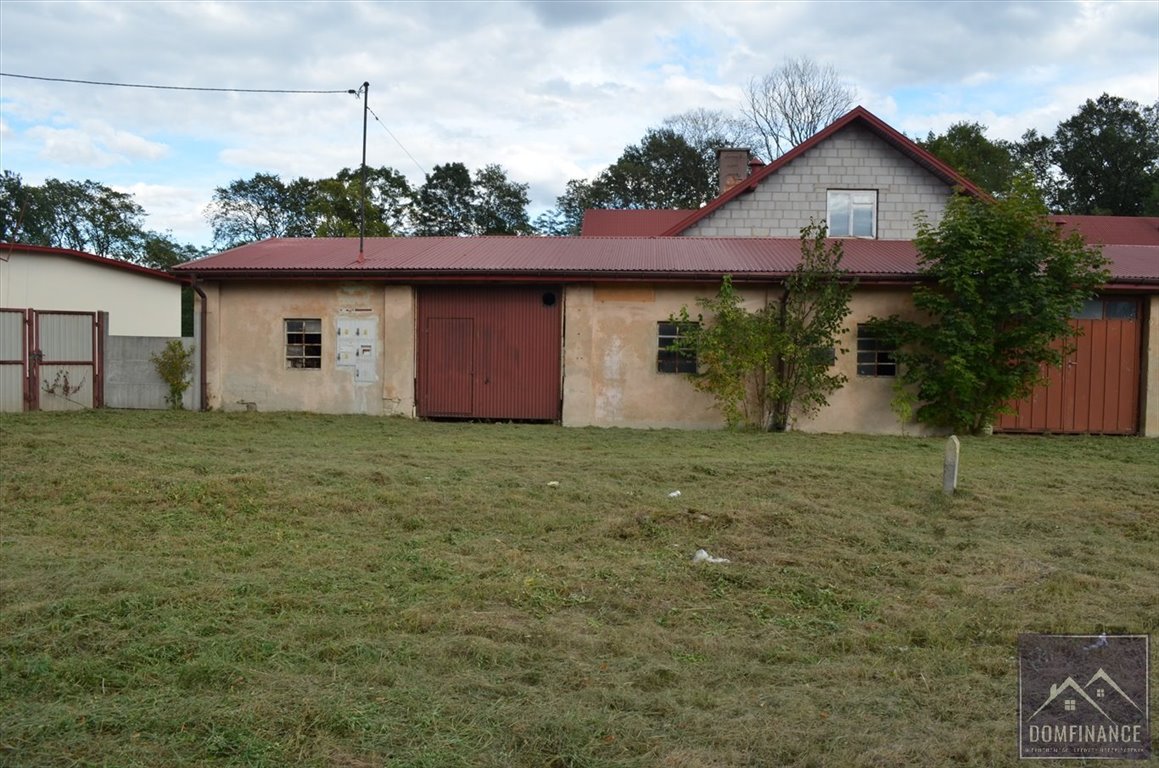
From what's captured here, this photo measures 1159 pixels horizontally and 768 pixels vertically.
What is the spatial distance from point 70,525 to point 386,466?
140 inches

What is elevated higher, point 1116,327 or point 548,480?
point 1116,327

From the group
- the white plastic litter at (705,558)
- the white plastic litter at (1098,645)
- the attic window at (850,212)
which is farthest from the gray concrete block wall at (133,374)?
the white plastic litter at (1098,645)

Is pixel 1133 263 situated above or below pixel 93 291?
above

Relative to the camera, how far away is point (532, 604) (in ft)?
19.1

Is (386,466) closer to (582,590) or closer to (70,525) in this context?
(70,525)

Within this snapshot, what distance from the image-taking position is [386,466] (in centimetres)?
1060

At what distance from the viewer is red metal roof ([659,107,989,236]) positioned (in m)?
19.5

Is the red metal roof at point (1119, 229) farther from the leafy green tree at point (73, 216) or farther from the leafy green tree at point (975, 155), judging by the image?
the leafy green tree at point (73, 216)

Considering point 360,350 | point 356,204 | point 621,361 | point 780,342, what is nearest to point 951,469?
point 780,342

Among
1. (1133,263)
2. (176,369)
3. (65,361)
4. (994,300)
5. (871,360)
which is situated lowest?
(176,369)

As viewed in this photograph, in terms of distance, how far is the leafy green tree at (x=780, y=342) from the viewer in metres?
15.7

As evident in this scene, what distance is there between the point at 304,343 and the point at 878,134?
1248 cm

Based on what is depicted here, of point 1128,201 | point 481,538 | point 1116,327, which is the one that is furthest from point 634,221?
point 1128,201

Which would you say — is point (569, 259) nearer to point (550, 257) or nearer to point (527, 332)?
point (550, 257)
